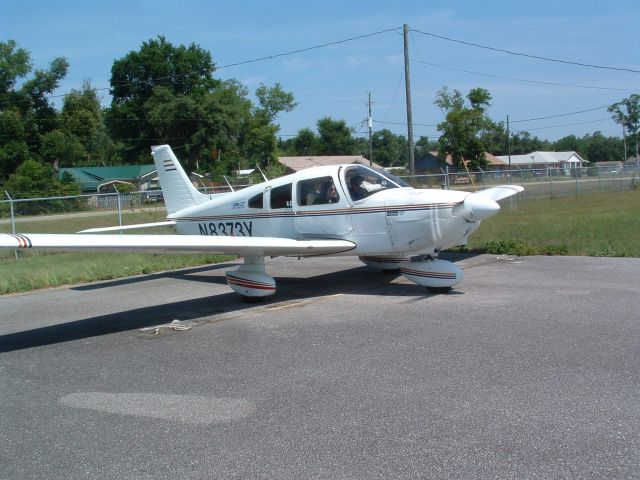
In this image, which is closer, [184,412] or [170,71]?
[184,412]

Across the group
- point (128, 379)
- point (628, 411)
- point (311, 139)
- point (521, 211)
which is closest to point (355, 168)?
point (128, 379)

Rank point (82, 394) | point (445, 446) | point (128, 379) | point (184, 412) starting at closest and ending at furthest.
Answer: point (445, 446) → point (184, 412) → point (82, 394) → point (128, 379)

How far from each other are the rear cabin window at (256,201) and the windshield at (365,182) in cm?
189

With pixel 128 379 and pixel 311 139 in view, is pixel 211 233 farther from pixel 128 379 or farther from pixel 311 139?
pixel 311 139

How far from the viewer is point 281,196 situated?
11695 mm

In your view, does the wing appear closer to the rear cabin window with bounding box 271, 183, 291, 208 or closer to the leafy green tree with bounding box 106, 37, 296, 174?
the rear cabin window with bounding box 271, 183, 291, 208

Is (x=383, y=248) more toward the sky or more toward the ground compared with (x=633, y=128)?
more toward the ground

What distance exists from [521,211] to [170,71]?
5779cm

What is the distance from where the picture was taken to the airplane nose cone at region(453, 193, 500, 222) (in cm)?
960

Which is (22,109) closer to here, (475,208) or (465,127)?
(465,127)

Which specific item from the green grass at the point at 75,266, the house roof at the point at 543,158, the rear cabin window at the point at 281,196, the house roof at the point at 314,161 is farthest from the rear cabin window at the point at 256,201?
the house roof at the point at 543,158

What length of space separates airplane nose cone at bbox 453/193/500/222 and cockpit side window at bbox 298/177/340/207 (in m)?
2.20

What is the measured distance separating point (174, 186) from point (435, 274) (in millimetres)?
7158

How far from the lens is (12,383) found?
6.57 meters
